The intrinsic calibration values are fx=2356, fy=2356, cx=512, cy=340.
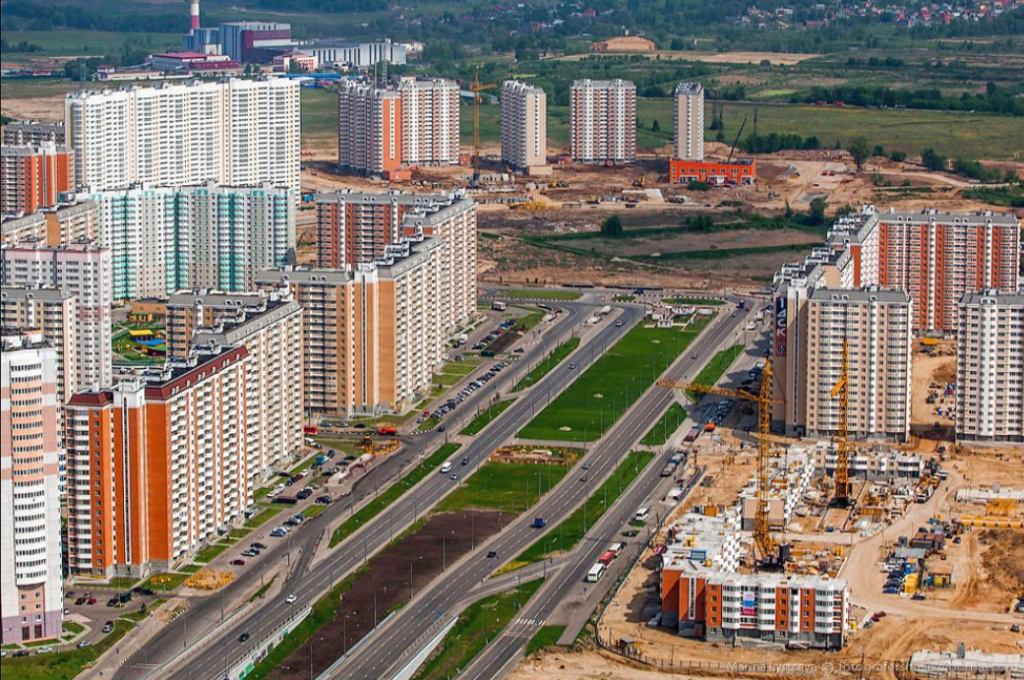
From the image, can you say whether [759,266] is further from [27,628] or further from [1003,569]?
[27,628]

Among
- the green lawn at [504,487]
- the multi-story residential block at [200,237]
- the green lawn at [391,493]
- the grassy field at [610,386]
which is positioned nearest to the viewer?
the green lawn at [391,493]

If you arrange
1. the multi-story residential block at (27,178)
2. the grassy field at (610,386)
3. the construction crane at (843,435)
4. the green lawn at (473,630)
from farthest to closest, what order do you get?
the multi-story residential block at (27,178)
the grassy field at (610,386)
the construction crane at (843,435)
the green lawn at (473,630)

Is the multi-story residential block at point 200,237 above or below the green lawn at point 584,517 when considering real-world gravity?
above

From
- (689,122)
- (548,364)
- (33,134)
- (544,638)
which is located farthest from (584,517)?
(689,122)

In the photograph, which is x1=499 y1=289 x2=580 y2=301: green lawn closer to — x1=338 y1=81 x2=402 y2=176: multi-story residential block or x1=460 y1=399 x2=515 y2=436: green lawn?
x1=460 y1=399 x2=515 y2=436: green lawn

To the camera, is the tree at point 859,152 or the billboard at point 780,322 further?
the tree at point 859,152

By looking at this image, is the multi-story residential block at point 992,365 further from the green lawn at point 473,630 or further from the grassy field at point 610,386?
the green lawn at point 473,630

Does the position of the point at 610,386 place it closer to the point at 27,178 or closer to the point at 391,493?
the point at 391,493

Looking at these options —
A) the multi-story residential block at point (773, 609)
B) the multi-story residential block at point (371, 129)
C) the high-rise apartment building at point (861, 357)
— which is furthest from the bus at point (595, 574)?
the multi-story residential block at point (371, 129)
